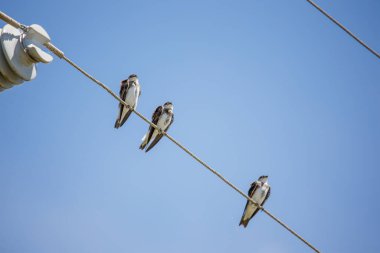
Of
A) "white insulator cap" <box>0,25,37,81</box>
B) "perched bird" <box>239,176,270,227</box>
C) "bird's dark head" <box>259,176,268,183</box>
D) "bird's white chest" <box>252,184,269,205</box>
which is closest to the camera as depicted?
"white insulator cap" <box>0,25,37,81</box>

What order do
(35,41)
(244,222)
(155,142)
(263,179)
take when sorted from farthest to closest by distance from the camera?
1. (263,179)
2. (244,222)
3. (155,142)
4. (35,41)

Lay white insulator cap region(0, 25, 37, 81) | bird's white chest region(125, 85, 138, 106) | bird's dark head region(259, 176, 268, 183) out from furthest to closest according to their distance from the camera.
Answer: bird's dark head region(259, 176, 268, 183) < bird's white chest region(125, 85, 138, 106) < white insulator cap region(0, 25, 37, 81)

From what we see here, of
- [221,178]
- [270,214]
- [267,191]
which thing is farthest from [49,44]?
[267,191]

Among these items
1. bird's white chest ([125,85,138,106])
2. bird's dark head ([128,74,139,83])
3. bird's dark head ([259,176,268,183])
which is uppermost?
bird's dark head ([259,176,268,183])

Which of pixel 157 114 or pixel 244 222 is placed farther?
pixel 157 114

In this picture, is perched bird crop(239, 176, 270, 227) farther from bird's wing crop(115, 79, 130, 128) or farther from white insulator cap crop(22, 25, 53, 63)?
white insulator cap crop(22, 25, 53, 63)

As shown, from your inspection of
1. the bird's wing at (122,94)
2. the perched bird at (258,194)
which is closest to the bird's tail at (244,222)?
the perched bird at (258,194)

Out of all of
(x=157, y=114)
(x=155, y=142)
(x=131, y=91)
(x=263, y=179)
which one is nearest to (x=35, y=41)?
(x=155, y=142)

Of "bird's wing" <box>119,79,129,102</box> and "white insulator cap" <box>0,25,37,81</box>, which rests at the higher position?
"bird's wing" <box>119,79,129,102</box>

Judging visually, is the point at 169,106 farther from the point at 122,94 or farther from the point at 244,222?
the point at 244,222

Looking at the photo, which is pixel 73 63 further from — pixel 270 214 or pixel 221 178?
pixel 270 214

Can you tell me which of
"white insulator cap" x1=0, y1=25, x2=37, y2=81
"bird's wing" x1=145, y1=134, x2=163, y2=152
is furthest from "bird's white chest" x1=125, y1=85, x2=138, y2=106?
"white insulator cap" x1=0, y1=25, x2=37, y2=81

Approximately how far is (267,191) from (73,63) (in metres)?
6.63

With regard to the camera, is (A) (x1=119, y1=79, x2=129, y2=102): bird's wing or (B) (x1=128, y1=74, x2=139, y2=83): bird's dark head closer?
(A) (x1=119, y1=79, x2=129, y2=102): bird's wing
